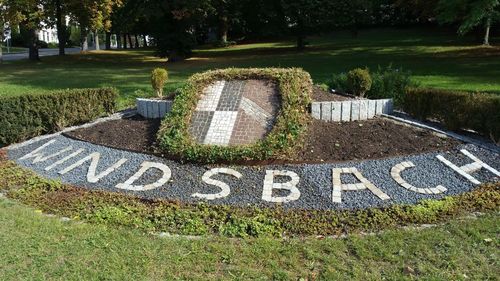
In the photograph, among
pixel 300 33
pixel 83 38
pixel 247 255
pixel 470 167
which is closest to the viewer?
pixel 247 255

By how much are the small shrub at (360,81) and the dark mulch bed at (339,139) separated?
1.16m

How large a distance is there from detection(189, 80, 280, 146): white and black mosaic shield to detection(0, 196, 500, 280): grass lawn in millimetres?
2380

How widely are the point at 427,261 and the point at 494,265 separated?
547 mm

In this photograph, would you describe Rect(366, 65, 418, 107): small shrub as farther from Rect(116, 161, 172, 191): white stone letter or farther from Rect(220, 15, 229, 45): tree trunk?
Rect(220, 15, 229, 45): tree trunk

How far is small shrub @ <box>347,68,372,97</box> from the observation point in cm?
896

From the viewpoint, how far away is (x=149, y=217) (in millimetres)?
5188

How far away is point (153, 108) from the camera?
862 centimetres

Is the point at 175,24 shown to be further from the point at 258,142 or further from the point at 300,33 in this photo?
the point at 258,142

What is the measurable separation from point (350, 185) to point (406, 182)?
27.3 inches

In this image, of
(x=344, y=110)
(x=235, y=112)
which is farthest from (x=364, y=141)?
(x=235, y=112)

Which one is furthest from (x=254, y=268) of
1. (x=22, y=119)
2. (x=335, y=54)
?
(x=335, y=54)

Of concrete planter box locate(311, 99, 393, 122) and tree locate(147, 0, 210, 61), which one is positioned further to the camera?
tree locate(147, 0, 210, 61)

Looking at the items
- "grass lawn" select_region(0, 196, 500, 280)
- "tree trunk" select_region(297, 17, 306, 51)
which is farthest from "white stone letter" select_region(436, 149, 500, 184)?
"tree trunk" select_region(297, 17, 306, 51)

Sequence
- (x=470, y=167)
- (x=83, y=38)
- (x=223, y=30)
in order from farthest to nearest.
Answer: (x=83, y=38), (x=223, y=30), (x=470, y=167)
